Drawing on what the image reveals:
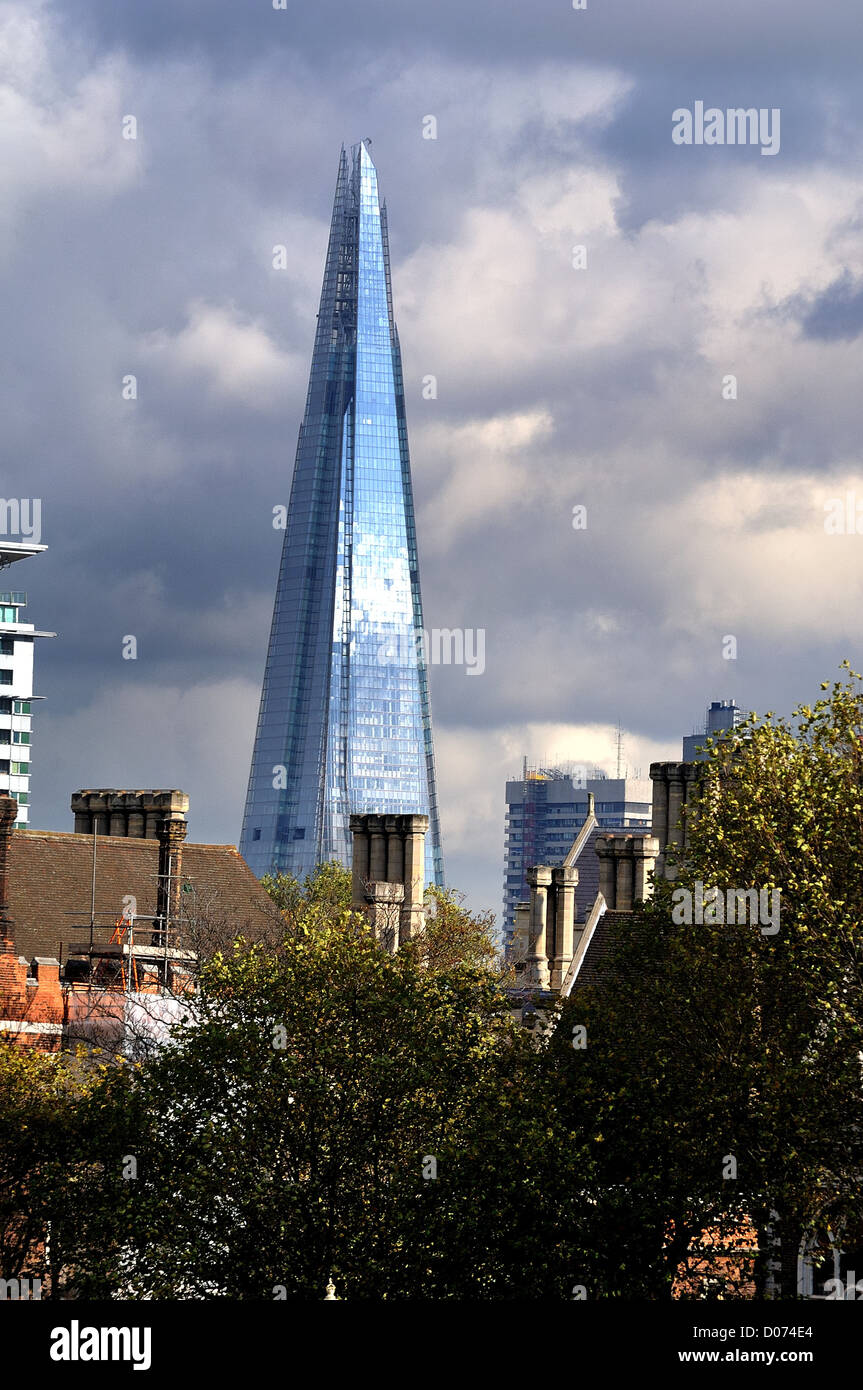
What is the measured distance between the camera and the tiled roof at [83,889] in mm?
67250

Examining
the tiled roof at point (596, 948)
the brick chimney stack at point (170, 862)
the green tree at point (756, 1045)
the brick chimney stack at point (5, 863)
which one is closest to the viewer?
the green tree at point (756, 1045)

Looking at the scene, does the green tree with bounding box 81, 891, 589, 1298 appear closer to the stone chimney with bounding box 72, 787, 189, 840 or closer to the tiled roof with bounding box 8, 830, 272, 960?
the tiled roof with bounding box 8, 830, 272, 960

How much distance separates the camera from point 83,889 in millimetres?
70062

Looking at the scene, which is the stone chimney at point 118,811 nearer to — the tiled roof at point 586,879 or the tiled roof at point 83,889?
the tiled roof at point 83,889

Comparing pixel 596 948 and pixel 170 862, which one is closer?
pixel 170 862

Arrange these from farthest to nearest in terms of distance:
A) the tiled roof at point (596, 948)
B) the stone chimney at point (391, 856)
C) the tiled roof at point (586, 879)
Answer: the tiled roof at point (586, 879) → the stone chimney at point (391, 856) → the tiled roof at point (596, 948)

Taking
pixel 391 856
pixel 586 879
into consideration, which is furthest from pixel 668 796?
pixel 586 879

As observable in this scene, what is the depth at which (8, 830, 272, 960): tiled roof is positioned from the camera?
67250 mm

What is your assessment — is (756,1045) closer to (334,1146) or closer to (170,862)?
(334,1146)

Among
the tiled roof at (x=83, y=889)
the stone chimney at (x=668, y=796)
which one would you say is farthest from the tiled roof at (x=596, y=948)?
the tiled roof at (x=83, y=889)

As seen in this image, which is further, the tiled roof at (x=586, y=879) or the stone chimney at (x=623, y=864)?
the tiled roof at (x=586, y=879)
